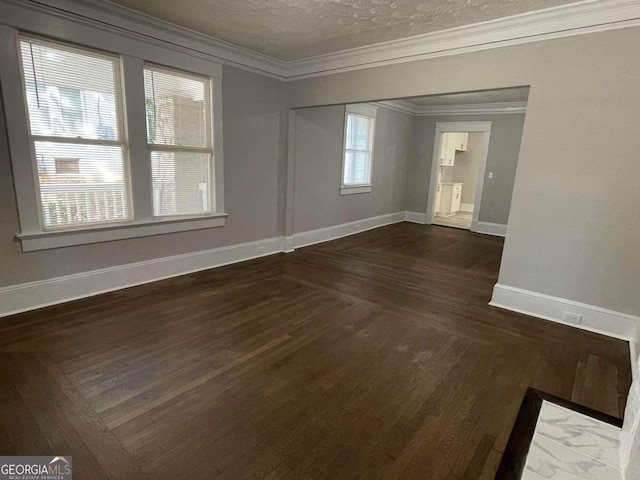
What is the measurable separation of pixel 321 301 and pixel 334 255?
1829 millimetres

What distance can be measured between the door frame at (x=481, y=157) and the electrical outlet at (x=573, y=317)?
4.48 m

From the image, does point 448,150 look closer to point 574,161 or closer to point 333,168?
point 333,168

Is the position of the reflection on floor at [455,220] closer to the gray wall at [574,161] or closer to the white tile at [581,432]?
the gray wall at [574,161]

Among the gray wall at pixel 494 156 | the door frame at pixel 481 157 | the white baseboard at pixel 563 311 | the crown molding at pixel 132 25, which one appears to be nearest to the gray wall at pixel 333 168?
the gray wall at pixel 494 156

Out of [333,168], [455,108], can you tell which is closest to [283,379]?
[333,168]

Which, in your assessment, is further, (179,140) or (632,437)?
(179,140)

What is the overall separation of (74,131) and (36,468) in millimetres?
2708

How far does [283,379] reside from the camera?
2.27m

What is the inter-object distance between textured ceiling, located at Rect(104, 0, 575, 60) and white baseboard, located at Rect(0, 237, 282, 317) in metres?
2.53

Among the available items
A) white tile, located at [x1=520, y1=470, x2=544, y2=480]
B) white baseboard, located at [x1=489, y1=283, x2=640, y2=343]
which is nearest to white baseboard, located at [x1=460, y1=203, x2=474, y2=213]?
white baseboard, located at [x1=489, y1=283, x2=640, y2=343]

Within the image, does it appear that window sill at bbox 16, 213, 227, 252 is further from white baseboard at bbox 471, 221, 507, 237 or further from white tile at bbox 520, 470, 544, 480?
white baseboard at bbox 471, 221, 507, 237

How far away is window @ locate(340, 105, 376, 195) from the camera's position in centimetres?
639

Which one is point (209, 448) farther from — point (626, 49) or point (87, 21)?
point (626, 49)

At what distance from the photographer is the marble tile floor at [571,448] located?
1679 mm
